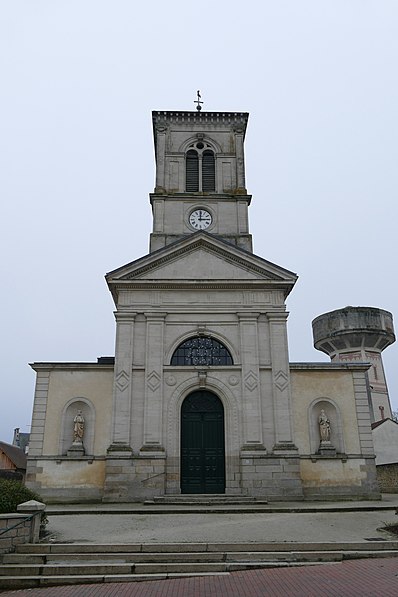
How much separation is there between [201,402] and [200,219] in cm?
1031

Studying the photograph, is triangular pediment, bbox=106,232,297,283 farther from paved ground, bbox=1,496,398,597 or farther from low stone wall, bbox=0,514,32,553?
low stone wall, bbox=0,514,32,553

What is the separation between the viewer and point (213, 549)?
34.9 ft

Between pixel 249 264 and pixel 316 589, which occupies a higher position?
pixel 249 264

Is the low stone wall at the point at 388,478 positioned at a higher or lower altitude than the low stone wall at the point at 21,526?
higher

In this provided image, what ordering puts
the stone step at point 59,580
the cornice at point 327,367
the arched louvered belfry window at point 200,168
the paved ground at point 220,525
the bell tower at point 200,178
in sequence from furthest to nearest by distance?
the arched louvered belfry window at point 200,168, the bell tower at point 200,178, the cornice at point 327,367, the paved ground at point 220,525, the stone step at point 59,580

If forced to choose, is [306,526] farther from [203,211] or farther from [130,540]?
[203,211]

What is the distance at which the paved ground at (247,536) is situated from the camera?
8414mm

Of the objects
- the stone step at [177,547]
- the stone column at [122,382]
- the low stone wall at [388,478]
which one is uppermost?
the stone column at [122,382]

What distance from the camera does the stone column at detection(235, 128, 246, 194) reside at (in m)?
28.9

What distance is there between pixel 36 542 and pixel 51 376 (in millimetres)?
11993

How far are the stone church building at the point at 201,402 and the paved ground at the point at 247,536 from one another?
10.2 feet

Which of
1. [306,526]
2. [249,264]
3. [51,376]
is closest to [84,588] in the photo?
[306,526]

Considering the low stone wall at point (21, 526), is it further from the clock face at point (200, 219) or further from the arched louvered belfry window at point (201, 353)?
the clock face at point (200, 219)

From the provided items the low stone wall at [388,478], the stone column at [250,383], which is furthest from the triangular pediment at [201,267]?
the low stone wall at [388,478]
